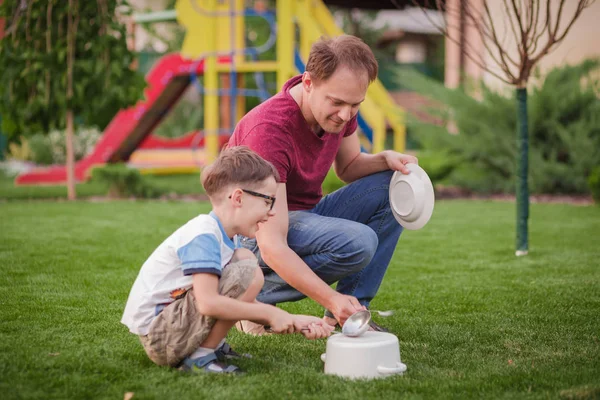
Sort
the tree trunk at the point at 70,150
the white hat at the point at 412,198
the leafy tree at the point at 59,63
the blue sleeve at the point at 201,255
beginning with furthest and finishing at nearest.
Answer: the tree trunk at the point at 70,150 → the leafy tree at the point at 59,63 → the white hat at the point at 412,198 → the blue sleeve at the point at 201,255

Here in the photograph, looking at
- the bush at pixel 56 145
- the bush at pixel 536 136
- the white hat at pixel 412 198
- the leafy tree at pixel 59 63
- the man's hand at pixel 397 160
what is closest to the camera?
the white hat at pixel 412 198

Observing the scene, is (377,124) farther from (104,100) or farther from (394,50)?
(394,50)

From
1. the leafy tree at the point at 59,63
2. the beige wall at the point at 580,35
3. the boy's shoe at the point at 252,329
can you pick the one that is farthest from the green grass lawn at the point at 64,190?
the boy's shoe at the point at 252,329

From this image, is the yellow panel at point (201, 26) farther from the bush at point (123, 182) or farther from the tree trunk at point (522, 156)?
the tree trunk at point (522, 156)

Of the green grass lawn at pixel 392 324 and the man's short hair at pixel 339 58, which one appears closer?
the green grass lawn at pixel 392 324

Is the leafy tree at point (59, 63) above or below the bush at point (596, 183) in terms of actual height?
above

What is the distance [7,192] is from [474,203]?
5.76 meters

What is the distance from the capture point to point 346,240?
2.94 metres

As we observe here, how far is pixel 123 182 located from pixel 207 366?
6753mm

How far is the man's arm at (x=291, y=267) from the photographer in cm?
257

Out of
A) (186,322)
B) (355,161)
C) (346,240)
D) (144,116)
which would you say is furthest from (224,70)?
(186,322)

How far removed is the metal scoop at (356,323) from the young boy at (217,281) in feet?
0.35

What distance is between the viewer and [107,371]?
2.48m

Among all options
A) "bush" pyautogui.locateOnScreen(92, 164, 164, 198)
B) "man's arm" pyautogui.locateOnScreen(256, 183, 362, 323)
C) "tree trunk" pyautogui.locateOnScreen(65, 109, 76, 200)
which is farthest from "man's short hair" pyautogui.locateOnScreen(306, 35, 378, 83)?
"bush" pyautogui.locateOnScreen(92, 164, 164, 198)
